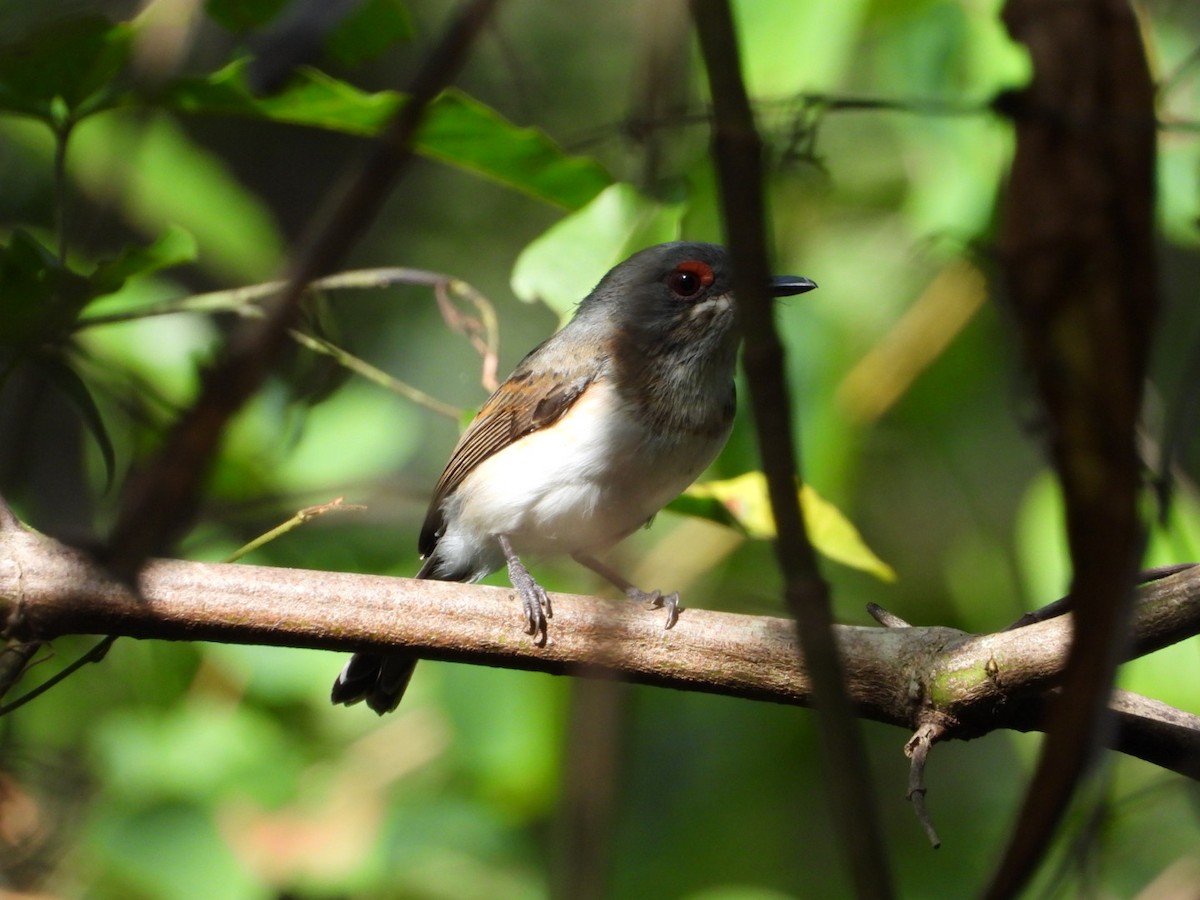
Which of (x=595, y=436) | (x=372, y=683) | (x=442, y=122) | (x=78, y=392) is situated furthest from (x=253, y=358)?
(x=372, y=683)

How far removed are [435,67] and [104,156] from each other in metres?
3.18

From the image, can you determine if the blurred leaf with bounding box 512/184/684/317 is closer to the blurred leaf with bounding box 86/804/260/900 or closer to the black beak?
the black beak

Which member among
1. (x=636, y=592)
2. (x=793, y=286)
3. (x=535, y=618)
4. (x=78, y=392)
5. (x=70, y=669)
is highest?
(x=793, y=286)

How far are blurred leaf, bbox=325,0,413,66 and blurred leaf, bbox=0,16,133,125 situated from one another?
1.19 ft

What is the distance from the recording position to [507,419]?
3.47 metres

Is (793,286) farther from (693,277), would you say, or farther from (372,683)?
(372,683)

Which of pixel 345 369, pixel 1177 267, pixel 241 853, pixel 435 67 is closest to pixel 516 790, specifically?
pixel 241 853

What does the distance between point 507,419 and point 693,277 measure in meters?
0.68

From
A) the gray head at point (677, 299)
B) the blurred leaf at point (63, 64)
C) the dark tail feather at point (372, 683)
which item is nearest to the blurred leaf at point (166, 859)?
→ the dark tail feather at point (372, 683)

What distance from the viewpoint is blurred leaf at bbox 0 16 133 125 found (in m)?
2.00

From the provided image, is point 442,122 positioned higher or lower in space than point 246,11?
lower

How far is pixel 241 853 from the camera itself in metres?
3.00

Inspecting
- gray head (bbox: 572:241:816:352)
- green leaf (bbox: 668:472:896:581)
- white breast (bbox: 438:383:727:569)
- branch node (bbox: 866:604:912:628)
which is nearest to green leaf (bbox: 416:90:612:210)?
green leaf (bbox: 668:472:896:581)

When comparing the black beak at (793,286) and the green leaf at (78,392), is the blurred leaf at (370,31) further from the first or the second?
the black beak at (793,286)
